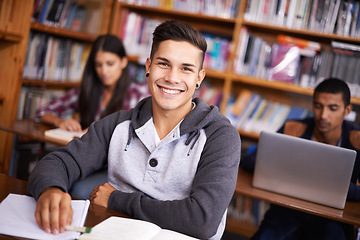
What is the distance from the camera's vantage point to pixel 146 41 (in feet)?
10.6

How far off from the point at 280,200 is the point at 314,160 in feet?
0.70

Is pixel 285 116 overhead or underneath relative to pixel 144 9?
underneath

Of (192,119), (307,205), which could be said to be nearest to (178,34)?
(192,119)

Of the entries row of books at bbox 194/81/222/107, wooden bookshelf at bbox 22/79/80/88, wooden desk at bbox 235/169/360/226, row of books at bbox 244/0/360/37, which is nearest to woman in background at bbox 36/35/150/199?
wooden bookshelf at bbox 22/79/80/88

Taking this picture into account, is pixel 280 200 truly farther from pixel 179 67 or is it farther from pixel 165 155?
pixel 179 67

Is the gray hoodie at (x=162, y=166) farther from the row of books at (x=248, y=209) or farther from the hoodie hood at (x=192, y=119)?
the row of books at (x=248, y=209)

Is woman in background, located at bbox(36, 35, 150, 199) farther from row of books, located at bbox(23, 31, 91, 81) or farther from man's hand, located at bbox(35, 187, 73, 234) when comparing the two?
man's hand, located at bbox(35, 187, 73, 234)

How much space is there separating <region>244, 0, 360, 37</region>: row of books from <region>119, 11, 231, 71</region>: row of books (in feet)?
1.01

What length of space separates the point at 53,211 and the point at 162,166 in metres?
0.46

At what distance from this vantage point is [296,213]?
2002mm

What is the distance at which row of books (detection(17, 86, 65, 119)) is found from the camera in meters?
2.84

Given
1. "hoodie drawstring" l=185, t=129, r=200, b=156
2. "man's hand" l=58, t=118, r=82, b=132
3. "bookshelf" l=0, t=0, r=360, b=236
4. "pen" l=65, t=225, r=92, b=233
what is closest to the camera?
"pen" l=65, t=225, r=92, b=233

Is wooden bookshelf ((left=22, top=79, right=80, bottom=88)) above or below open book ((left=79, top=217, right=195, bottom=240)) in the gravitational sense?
above

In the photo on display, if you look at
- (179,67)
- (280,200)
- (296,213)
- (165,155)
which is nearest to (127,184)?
(165,155)
